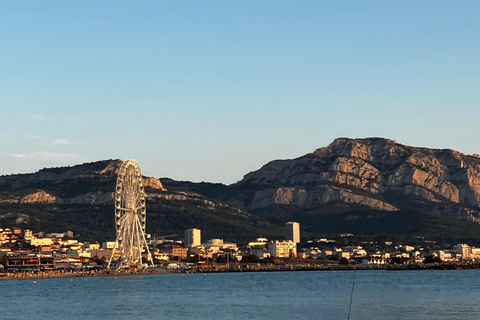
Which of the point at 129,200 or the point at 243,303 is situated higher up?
the point at 129,200

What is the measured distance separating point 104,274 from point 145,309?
94.2 m

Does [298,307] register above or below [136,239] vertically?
below

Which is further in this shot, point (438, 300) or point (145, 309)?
point (438, 300)

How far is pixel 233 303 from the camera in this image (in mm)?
99062

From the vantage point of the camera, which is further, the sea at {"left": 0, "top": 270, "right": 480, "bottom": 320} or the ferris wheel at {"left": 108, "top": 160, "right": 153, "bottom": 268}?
the ferris wheel at {"left": 108, "top": 160, "right": 153, "bottom": 268}

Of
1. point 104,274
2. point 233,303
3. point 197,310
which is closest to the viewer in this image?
point 197,310

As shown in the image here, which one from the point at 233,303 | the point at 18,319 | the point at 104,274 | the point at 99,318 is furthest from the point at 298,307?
the point at 104,274

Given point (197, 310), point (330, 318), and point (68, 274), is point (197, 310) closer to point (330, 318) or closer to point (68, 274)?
point (330, 318)

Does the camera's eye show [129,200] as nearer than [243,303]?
No

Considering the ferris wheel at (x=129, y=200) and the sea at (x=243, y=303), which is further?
the ferris wheel at (x=129, y=200)

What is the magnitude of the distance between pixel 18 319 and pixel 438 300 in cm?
4536

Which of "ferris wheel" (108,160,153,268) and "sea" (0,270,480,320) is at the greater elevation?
"ferris wheel" (108,160,153,268)

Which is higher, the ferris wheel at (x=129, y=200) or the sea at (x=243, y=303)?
the ferris wheel at (x=129, y=200)

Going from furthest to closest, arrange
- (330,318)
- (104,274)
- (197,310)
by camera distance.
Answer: (104,274)
(197,310)
(330,318)
